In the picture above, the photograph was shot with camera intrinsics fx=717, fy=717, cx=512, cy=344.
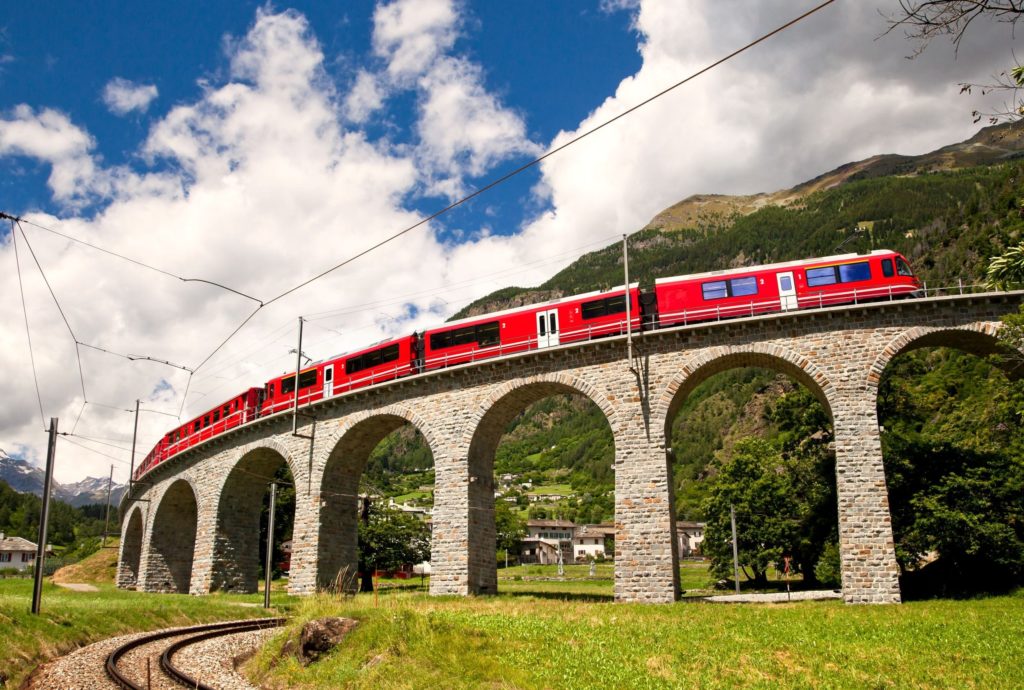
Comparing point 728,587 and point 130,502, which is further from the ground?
point 130,502

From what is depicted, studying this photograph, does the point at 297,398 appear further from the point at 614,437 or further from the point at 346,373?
the point at 614,437

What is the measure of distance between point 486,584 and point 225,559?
1812cm

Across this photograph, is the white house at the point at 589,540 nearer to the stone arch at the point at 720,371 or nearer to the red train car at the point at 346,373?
the red train car at the point at 346,373

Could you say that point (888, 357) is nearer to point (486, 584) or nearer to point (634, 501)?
point (634, 501)

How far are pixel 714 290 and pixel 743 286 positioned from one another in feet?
3.43

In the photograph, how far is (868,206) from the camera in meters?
145

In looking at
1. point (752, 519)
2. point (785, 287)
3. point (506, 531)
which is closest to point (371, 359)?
point (785, 287)

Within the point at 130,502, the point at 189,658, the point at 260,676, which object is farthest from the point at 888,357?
the point at 130,502

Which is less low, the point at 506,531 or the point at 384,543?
the point at 506,531

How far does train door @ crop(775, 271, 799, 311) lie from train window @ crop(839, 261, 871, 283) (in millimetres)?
1657

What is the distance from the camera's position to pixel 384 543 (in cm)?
4725

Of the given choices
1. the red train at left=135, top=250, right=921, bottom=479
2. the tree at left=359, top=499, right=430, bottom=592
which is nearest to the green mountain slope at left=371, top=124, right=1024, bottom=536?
the red train at left=135, top=250, right=921, bottom=479

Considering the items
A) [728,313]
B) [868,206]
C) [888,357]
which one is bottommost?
[888,357]

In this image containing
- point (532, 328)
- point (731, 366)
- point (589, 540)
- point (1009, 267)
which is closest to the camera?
point (1009, 267)
